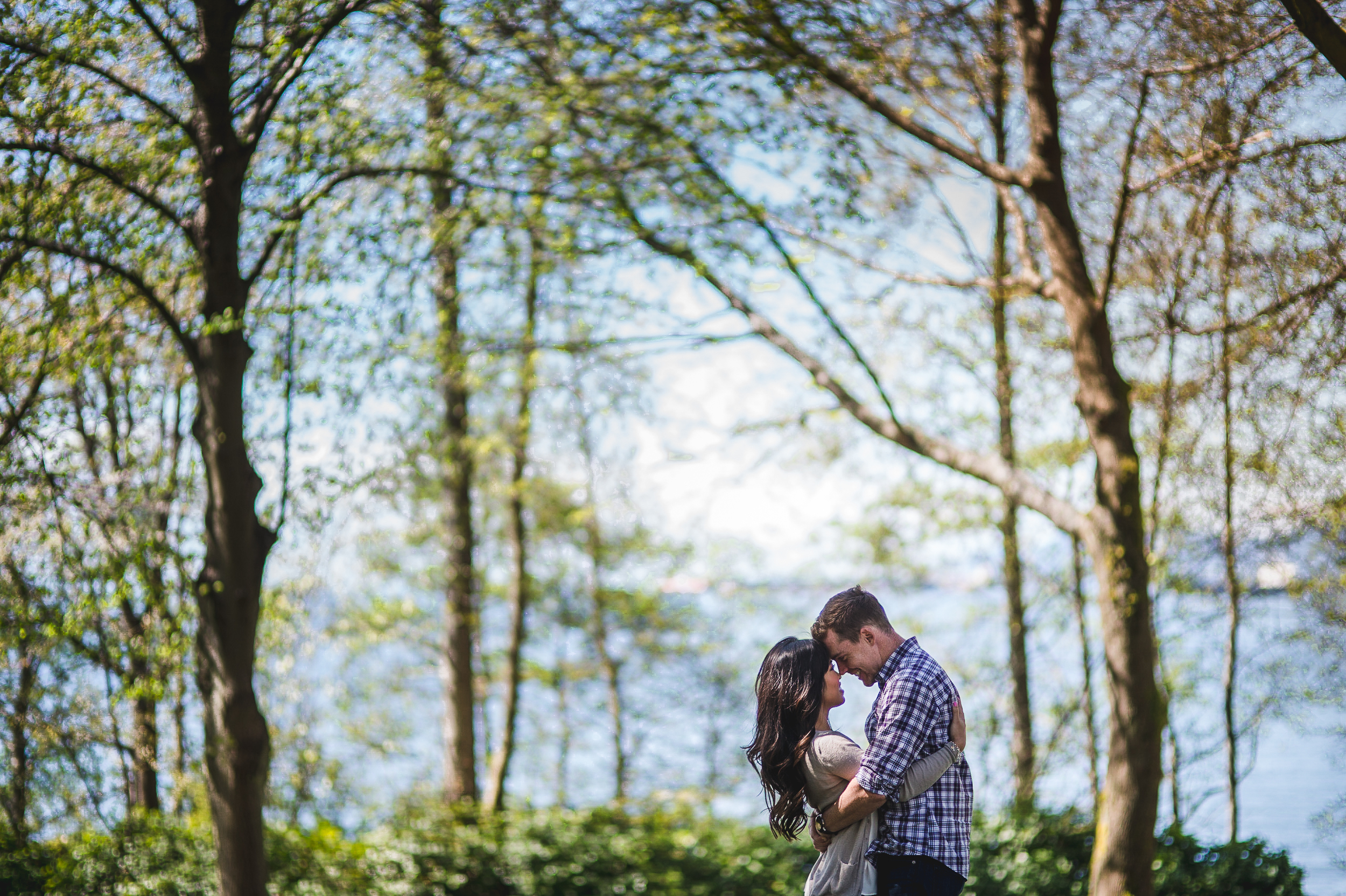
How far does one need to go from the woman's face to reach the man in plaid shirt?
0.17 feet

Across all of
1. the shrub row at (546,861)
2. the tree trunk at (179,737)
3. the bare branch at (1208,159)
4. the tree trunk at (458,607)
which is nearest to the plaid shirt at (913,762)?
the bare branch at (1208,159)

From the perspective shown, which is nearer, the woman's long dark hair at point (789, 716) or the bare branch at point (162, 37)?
the woman's long dark hair at point (789, 716)

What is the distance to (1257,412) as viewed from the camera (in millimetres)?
5746

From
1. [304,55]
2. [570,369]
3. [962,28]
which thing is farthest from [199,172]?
[962,28]

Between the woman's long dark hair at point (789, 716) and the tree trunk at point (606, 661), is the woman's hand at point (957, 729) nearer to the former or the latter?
the woman's long dark hair at point (789, 716)

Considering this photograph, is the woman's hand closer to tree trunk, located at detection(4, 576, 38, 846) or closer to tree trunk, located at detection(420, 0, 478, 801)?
tree trunk, located at detection(4, 576, 38, 846)

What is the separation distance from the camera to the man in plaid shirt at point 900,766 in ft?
9.23

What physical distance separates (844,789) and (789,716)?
0.27 m

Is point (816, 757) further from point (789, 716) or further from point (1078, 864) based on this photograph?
point (1078, 864)

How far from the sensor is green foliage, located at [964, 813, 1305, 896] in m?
6.12

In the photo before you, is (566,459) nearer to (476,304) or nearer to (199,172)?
(476,304)

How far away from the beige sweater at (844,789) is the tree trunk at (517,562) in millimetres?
6244

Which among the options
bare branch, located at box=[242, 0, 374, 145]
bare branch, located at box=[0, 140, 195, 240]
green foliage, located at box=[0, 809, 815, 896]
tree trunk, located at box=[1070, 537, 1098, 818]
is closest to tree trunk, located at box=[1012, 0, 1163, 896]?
green foliage, located at box=[0, 809, 815, 896]

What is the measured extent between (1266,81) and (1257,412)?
193 cm
